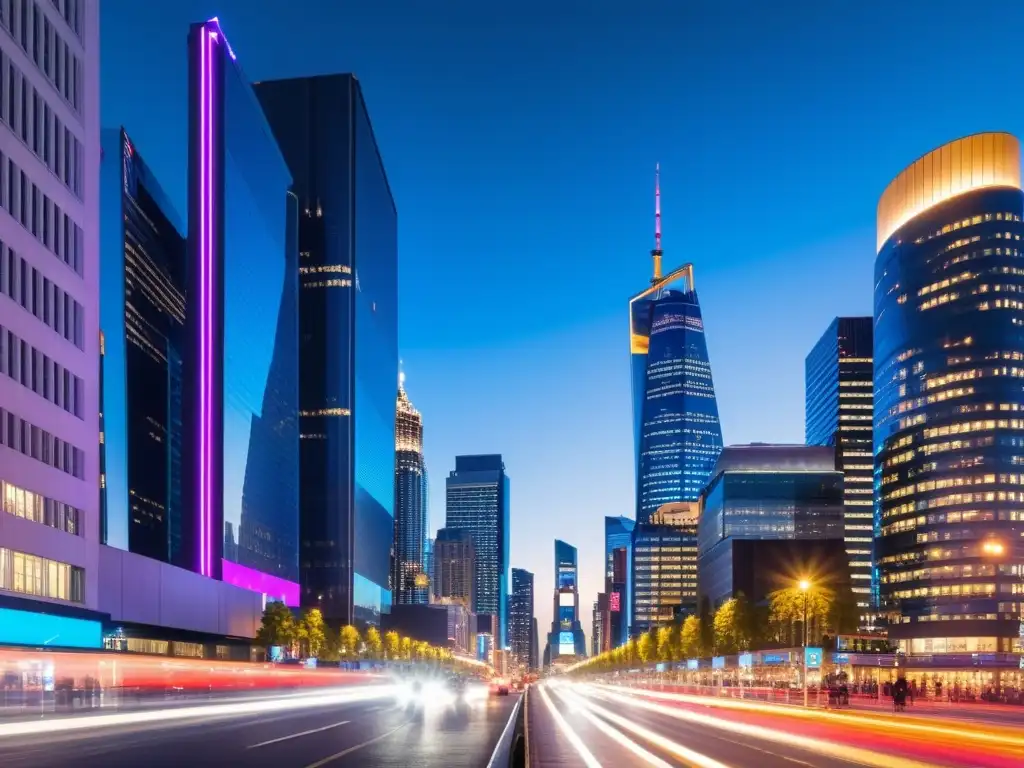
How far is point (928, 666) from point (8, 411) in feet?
364

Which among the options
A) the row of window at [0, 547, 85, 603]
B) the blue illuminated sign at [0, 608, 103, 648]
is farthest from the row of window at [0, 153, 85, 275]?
the blue illuminated sign at [0, 608, 103, 648]

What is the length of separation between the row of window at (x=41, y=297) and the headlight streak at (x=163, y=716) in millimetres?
30476

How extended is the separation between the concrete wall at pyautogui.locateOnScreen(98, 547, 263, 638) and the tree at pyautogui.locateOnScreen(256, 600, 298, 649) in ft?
5.23

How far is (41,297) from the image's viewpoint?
75500 mm

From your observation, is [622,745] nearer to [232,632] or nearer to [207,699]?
[207,699]

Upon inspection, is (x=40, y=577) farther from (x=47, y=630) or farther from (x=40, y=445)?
(x=40, y=445)

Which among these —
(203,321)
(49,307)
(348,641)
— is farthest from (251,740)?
(348,641)

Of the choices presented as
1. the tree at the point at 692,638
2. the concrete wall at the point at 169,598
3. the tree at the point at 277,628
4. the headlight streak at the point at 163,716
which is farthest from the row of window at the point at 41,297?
the tree at the point at 692,638

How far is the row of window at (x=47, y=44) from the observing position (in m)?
72.8

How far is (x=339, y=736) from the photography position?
36.9 m

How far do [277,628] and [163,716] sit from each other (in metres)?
89.3

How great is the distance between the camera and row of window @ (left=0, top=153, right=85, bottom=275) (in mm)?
71812

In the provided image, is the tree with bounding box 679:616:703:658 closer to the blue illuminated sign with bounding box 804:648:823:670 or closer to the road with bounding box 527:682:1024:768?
the blue illuminated sign with bounding box 804:648:823:670

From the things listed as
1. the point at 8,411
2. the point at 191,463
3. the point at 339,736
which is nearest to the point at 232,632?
the point at 191,463
